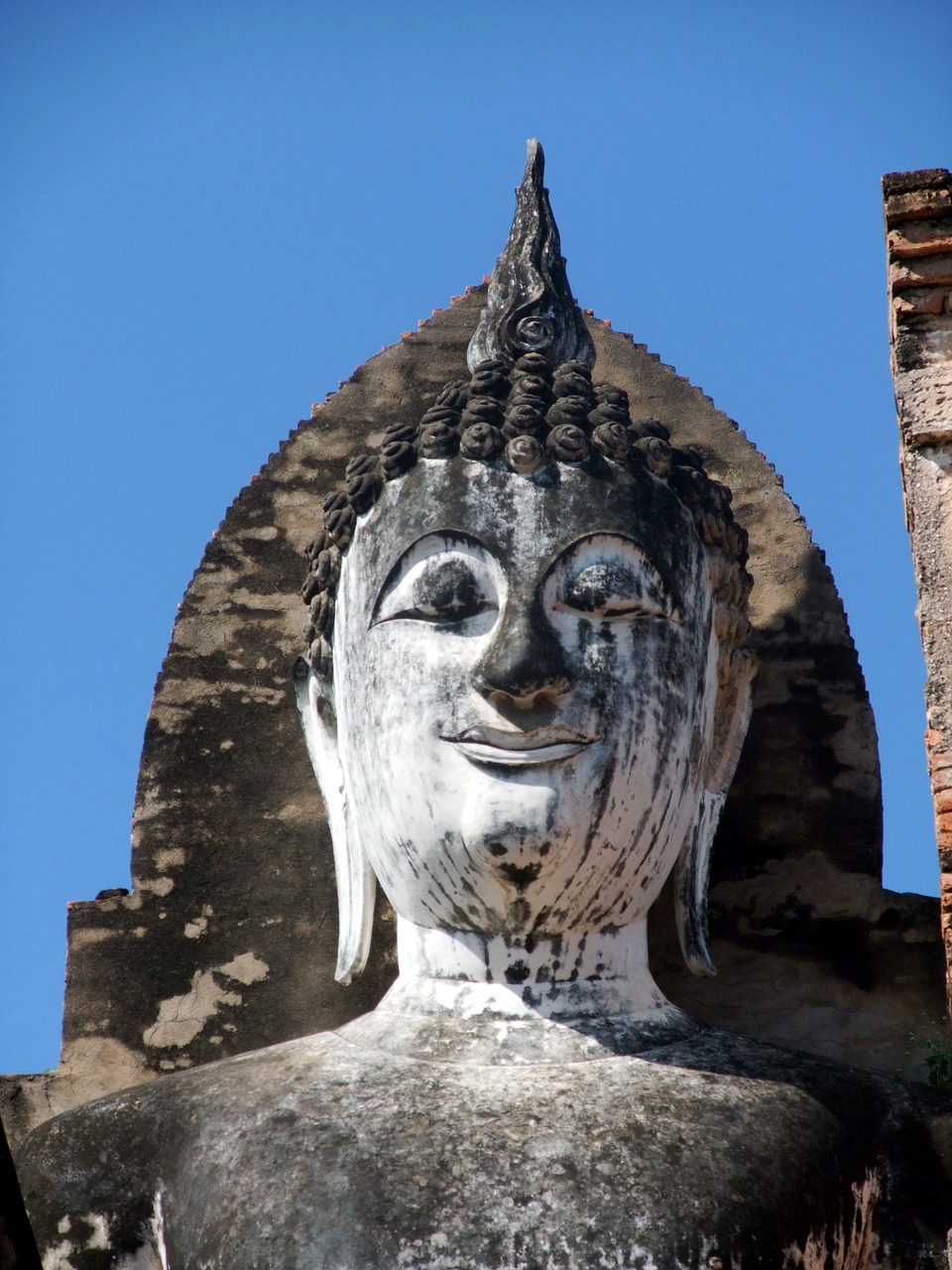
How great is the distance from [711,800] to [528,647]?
106cm

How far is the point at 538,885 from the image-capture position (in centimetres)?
440

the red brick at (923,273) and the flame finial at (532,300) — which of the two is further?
the flame finial at (532,300)

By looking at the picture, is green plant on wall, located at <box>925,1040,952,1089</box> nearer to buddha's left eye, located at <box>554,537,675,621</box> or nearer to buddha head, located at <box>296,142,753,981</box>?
buddha head, located at <box>296,142,753,981</box>

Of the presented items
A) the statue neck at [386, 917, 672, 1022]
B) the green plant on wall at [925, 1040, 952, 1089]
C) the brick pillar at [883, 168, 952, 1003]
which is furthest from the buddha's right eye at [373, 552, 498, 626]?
the green plant on wall at [925, 1040, 952, 1089]

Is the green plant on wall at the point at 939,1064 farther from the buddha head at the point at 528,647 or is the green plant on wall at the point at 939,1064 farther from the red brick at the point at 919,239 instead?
the red brick at the point at 919,239

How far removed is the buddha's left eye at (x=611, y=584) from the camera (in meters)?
4.52

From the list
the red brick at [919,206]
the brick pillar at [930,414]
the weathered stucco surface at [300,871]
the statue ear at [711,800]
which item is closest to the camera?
the brick pillar at [930,414]

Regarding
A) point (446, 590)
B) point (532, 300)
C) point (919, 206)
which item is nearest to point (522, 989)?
point (446, 590)

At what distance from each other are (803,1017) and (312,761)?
1.77 metres

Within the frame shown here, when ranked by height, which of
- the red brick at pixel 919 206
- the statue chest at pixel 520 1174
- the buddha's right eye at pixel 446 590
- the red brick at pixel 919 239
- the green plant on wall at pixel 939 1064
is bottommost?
the statue chest at pixel 520 1174

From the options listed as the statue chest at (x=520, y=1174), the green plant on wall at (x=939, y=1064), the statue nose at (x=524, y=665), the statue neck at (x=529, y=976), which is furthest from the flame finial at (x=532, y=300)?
the green plant on wall at (x=939, y=1064)

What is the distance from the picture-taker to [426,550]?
4.65 m

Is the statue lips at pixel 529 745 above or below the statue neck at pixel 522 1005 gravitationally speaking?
above

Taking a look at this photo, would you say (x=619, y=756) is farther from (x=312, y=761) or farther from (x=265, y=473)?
(x=265, y=473)
